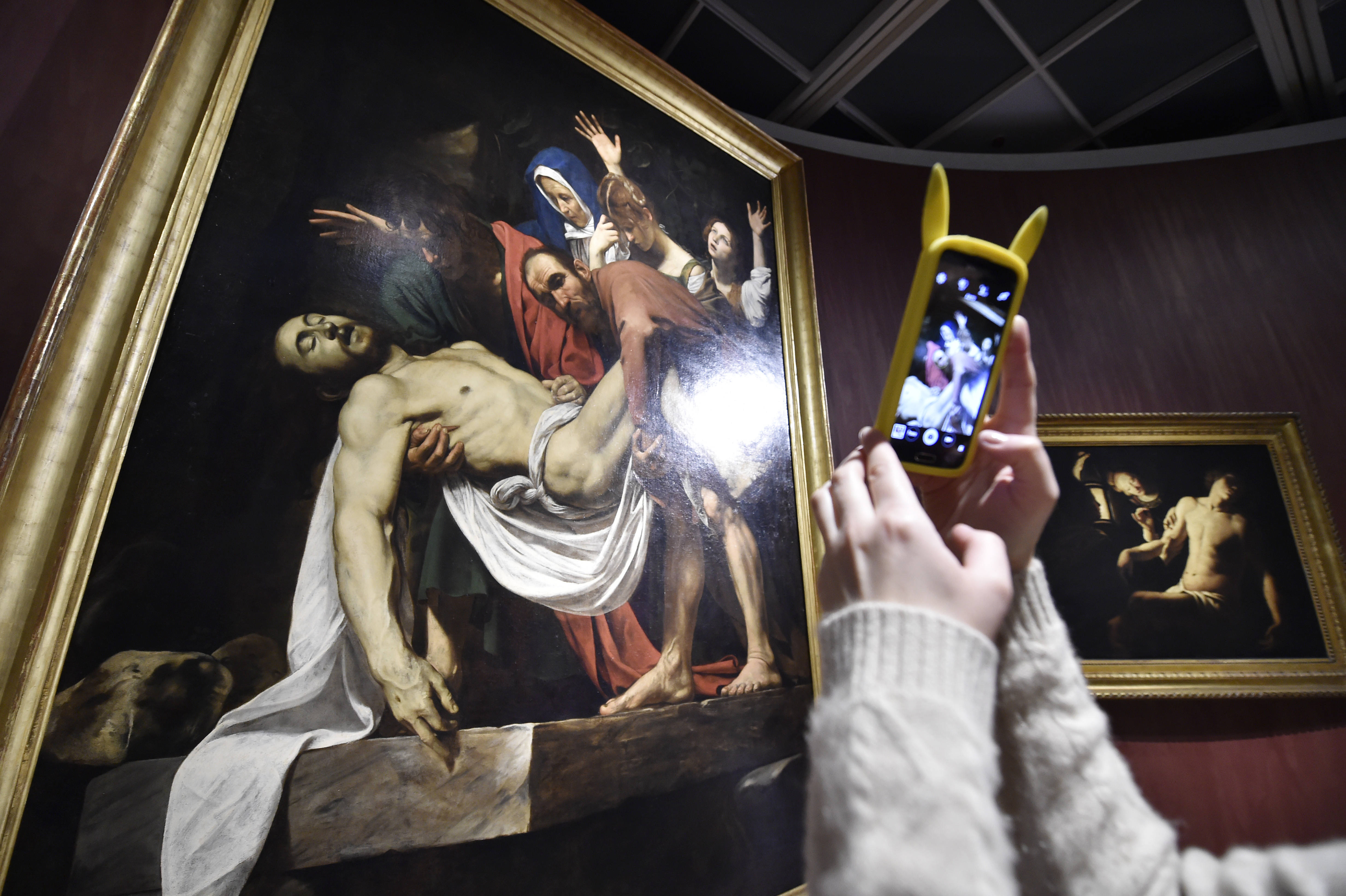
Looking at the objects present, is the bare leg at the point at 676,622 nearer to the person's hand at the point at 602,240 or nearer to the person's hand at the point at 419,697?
the person's hand at the point at 419,697

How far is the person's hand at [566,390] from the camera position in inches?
79.0

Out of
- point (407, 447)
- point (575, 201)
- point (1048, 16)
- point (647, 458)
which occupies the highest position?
point (1048, 16)

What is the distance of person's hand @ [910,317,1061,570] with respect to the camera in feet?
2.63

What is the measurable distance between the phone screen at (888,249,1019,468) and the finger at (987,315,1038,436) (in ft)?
0.10

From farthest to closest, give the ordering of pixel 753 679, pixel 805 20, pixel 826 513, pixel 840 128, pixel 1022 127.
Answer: pixel 1022 127
pixel 840 128
pixel 805 20
pixel 753 679
pixel 826 513

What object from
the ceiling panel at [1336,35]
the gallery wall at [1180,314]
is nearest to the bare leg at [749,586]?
the gallery wall at [1180,314]

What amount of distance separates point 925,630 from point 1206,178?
4675 mm

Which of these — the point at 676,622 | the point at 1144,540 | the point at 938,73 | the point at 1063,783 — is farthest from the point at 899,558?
the point at 938,73

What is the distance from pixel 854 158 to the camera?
3.60 metres

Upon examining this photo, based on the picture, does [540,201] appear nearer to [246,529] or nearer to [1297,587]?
[246,529]

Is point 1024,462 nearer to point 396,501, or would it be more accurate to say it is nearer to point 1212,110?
point 396,501

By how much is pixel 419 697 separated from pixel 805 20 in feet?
11.0

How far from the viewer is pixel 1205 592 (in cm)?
295

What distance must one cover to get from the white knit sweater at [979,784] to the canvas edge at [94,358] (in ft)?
4.37
